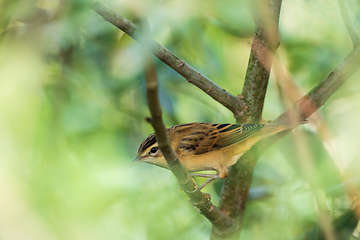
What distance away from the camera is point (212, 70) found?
8.79ft

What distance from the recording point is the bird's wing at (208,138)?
2.59 m

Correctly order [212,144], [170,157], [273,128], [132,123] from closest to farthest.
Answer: [170,157] < [273,128] < [212,144] < [132,123]

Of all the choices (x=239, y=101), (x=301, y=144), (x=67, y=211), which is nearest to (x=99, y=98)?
(x=67, y=211)

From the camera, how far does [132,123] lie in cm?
279

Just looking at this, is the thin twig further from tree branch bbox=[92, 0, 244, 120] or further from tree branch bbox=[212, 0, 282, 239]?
tree branch bbox=[92, 0, 244, 120]

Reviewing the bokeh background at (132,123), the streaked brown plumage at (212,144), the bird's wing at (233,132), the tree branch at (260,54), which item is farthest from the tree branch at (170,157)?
the tree branch at (260,54)

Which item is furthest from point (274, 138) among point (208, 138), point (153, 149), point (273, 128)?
point (153, 149)

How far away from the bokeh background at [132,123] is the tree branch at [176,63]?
0.13 metres

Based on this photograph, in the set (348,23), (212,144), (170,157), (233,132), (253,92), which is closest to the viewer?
(170,157)

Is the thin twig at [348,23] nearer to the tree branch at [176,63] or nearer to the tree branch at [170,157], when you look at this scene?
the tree branch at [176,63]

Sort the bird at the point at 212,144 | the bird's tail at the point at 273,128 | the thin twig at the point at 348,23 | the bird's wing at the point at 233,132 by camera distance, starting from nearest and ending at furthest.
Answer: the thin twig at the point at 348,23 < the bird's tail at the point at 273,128 < the bird's wing at the point at 233,132 < the bird at the point at 212,144

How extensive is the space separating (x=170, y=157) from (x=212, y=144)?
4.50ft

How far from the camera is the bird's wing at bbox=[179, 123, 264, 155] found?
2.59 m

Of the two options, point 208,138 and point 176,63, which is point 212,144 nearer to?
point 208,138
